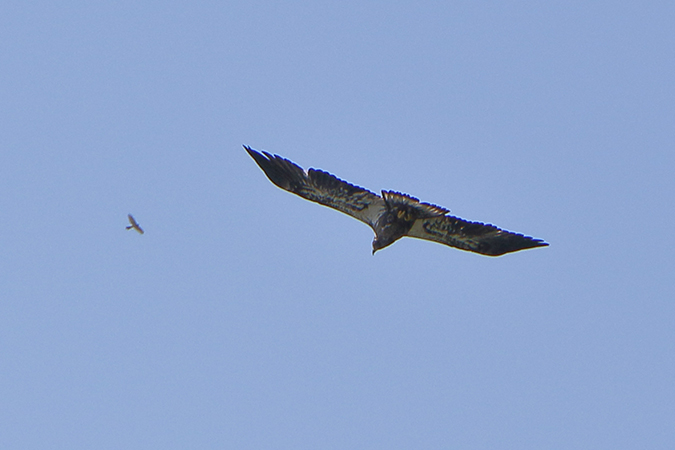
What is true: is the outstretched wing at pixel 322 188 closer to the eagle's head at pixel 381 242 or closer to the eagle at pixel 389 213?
the eagle at pixel 389 213

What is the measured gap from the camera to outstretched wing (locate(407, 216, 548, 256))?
26219mm

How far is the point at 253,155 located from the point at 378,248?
10.2ft

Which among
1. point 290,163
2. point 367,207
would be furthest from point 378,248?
point 290,163

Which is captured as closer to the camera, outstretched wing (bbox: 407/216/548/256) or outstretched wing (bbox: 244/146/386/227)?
outstretched wing (bbox: 244/146/386/227)

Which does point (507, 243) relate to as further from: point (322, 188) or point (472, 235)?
point (322, 188)

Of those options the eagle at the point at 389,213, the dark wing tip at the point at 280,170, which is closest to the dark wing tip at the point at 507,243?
the eagle at the point at 389,213

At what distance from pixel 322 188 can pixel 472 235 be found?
3288 mm

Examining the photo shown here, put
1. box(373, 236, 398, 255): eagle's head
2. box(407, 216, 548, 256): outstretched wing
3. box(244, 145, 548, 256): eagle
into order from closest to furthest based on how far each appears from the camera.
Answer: box(244, 145, 548, 256): eagle
box(373, 236, 398, 255): eagle's head
box(407, 216, 548, 256): outstretched wing

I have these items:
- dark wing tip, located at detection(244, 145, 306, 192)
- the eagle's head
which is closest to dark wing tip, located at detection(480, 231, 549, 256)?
the eagle's head

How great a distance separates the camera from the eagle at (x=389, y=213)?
25422 millimetres

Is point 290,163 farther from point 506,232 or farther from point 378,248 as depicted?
point 506,232

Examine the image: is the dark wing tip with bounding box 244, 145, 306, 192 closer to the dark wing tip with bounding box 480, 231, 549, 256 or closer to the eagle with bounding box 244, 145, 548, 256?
the eagle with bounding box 244, 145, 548, 256

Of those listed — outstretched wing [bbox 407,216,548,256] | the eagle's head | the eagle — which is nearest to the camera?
the eagle

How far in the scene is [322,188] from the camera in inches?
1013
